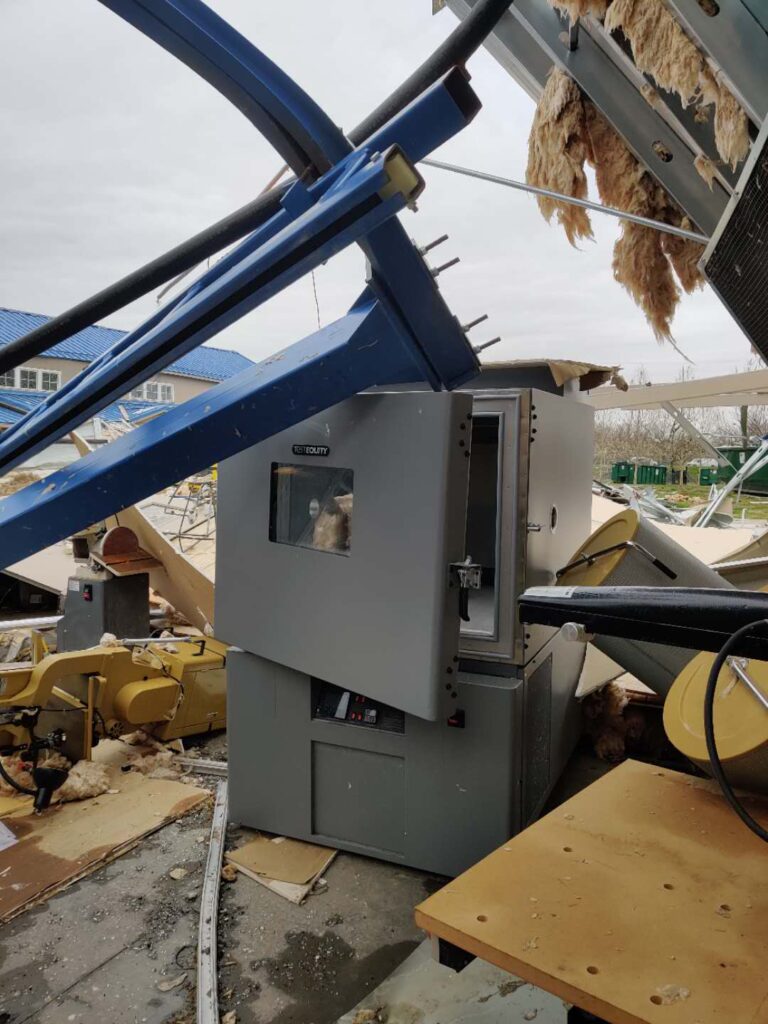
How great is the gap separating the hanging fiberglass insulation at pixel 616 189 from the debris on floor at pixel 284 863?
244cm

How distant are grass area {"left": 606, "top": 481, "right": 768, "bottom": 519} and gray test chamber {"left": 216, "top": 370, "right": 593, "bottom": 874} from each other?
1318 cm

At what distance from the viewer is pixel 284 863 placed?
2664 millimetres

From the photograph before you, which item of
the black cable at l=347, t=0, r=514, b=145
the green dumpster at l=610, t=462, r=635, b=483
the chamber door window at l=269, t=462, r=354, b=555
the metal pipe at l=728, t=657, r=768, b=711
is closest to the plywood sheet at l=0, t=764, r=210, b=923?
the chamber door window at l=269, t=462, r=354, b=555

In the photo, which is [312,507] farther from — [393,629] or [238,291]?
[238,291]

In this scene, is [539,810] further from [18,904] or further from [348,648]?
[18,904]

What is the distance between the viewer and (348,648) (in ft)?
7.58

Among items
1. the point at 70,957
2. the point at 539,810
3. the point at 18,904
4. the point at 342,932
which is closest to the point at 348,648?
the point at 342,932

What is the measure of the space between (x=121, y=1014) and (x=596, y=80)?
10.9 ft

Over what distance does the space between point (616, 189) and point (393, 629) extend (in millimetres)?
1821

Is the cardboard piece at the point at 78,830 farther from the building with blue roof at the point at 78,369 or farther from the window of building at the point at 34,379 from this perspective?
the window of building at the point at 34,379

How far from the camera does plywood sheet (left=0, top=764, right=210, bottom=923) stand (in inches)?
101

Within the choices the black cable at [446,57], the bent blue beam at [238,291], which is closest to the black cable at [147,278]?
the bent blue beam at [238,291]

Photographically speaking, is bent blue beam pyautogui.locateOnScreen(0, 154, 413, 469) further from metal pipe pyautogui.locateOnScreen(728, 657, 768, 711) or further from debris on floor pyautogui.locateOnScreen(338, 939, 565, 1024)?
debris on floor pyautogui.locateOnScreen(338, 939, 565, 1024)

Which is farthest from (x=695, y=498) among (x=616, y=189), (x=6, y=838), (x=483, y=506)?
(x=6, y=838)
